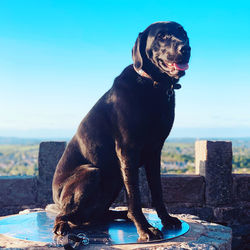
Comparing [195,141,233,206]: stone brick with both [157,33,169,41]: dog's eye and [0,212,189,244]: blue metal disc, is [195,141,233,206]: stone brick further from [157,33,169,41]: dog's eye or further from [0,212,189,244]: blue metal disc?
[157,33,169,41]: dog's eye

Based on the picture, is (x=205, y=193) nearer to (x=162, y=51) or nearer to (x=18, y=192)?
(x=18, y=192)

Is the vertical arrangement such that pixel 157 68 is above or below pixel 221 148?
above

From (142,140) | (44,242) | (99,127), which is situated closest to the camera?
(44,242)

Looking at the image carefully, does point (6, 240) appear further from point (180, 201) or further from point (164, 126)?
point (180, 201)

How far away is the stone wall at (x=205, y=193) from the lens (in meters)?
5.41

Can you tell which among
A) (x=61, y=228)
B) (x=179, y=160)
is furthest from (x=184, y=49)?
(x=179, y=160)

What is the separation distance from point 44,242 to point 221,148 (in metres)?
3.48

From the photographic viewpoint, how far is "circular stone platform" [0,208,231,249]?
2.91m

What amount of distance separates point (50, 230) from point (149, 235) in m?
0.93

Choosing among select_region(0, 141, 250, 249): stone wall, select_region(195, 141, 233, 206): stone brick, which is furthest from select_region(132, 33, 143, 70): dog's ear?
select_region(195, 141, 233, 206): stone brick

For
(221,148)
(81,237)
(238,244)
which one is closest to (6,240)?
(81,237)

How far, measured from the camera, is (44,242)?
2.93m

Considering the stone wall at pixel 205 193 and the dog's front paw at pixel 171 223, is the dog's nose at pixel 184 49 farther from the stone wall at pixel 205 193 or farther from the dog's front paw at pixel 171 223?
the stone wall at pixel 205 193

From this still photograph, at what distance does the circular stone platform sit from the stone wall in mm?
1542
